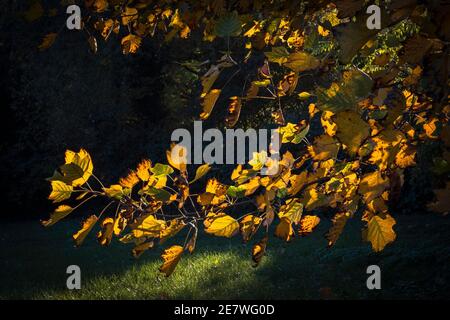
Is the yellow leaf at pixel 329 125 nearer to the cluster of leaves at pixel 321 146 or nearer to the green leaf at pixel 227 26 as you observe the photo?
the cluster of leaves at pixel 321 146

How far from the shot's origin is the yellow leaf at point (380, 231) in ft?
6.48

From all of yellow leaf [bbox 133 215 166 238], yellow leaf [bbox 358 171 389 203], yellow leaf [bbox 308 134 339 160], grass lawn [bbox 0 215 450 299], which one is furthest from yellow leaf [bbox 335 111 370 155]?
grass lawn [bbox 0 215 450 299]

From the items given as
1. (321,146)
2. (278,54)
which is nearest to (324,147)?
(321,146)

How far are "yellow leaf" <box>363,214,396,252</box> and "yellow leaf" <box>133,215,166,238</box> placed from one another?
2.13 ft

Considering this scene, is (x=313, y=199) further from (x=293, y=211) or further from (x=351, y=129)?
(x=351, y=129)

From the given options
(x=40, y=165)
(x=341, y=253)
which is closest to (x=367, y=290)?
(x=341, y=253)

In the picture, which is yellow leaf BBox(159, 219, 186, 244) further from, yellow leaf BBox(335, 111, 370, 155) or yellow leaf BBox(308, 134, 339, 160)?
yellow leaf BBox(335, 111, 370, 155)

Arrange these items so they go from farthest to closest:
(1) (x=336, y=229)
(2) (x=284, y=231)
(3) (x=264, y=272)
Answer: (3) (x=264, y=272) → (1) (x=336, y=229) → (2) (x=284, y=231)

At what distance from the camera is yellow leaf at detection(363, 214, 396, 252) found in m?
1.98

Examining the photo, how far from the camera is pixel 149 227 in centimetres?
210

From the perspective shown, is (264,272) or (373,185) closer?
(373,185)

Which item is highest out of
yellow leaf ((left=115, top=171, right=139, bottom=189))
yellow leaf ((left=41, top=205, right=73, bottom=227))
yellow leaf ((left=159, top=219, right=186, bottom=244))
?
yellow leaf ((left=115, top=171, right=139, bottom=189))

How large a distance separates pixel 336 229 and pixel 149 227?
60cm

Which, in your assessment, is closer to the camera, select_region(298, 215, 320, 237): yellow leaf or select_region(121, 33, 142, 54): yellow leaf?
select_region(298, 215, 320, 237): yellow leaf
